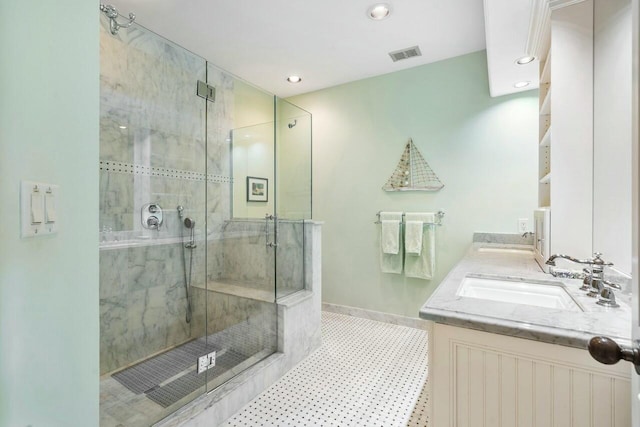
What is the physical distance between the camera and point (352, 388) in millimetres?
1976

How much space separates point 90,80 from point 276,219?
75.9 inches

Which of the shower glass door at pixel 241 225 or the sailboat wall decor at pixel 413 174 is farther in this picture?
the sailboat wall decor at pixel 413 174

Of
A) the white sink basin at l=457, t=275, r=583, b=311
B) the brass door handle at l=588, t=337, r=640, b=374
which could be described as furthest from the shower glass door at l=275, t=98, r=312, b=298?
the brass door handle at l=588, t=337, r=640, b=374

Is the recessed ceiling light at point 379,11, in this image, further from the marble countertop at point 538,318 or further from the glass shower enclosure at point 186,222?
the marble countertop at point 538,318

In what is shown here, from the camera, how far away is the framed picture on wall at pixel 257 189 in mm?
2859

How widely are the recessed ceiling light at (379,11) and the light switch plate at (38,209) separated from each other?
216cm

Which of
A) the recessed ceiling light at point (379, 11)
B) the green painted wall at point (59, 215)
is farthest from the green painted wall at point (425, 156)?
the green painted wall at point (59, 215)

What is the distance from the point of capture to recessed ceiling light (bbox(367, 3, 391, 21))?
80.9 inches

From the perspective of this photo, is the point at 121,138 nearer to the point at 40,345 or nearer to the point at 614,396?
the point at 40,345

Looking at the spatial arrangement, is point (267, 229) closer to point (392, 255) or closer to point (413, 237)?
point (392, 255)

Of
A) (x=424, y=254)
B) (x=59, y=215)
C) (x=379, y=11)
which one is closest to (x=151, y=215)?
(x=59, y=215)

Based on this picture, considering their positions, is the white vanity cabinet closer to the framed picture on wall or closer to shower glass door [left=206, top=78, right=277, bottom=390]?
shower glass door [left=206, top=78, right=277, bottom=390]

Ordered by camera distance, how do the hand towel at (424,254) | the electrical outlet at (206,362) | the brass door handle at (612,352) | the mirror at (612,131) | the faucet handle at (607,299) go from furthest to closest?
the hand towel at (424,254) < the electrical outlet at (206,362) < the mirror at (612,131) < the faucet handle at (607,299) < the brass door handle at (612,352)

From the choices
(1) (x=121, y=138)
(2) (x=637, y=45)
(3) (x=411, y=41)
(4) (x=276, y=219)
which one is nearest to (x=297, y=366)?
(4) (x=276, y=219)
